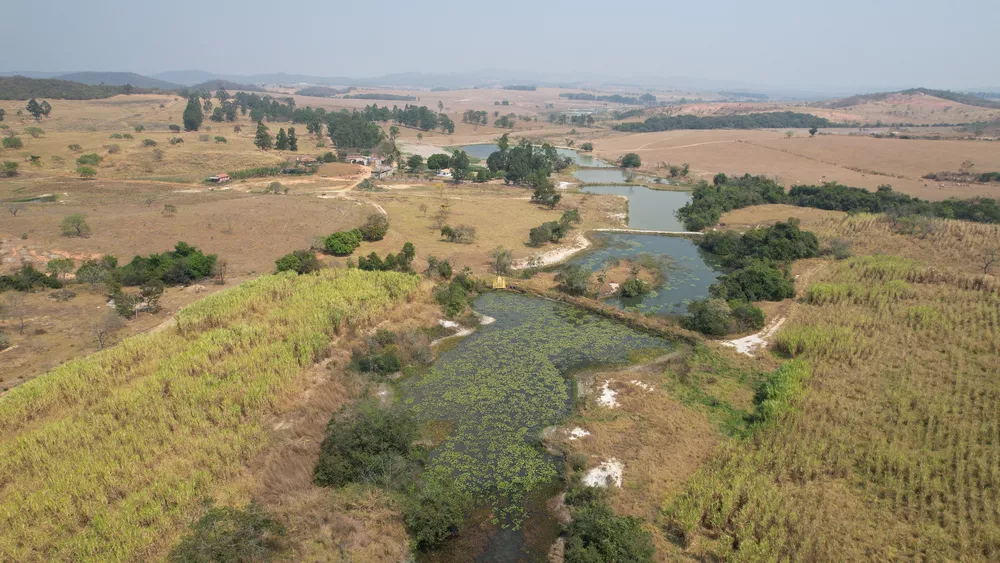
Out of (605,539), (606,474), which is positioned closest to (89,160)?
(606,474)

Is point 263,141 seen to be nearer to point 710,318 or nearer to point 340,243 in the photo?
point 340,243

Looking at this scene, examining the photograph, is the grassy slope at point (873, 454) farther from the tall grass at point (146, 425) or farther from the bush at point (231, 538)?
the tall grass at point (146, 425)

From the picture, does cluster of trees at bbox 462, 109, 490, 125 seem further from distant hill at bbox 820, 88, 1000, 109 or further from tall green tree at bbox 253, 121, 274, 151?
distant hill at bbox 820, 88, 1000, 109

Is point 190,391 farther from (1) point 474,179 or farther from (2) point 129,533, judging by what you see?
(1) point 474,179

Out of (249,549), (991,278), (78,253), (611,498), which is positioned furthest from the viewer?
(78,253)

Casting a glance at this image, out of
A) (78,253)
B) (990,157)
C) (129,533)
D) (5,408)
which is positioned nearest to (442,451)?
(129,533)

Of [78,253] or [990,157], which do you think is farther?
[990,157]
